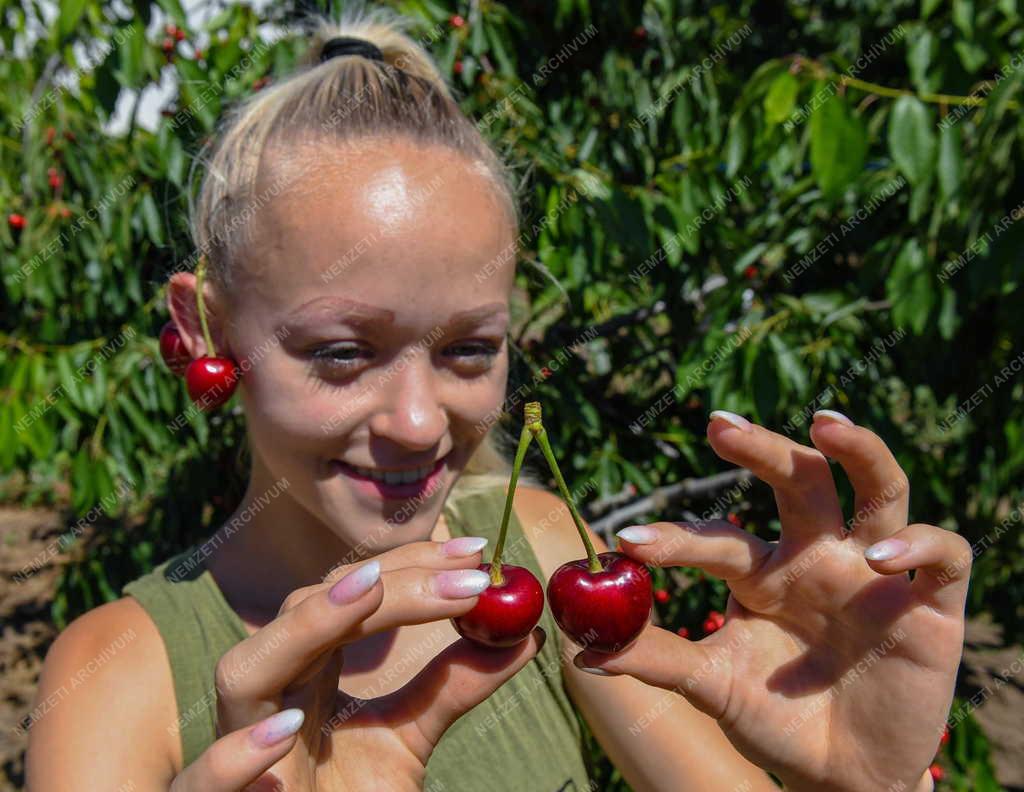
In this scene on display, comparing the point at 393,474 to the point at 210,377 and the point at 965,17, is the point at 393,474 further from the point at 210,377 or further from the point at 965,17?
the point at 965,17

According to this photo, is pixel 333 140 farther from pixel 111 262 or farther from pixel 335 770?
pixel 111 262

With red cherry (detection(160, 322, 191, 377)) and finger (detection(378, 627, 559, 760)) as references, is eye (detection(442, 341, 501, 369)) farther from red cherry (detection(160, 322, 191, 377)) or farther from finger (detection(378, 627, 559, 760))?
red cherry (detection(160, 322, 191, 377))

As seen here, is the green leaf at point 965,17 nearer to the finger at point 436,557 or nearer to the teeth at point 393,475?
the teeth at point 393,475

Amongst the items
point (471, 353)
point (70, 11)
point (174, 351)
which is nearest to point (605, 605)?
point (471, 353)

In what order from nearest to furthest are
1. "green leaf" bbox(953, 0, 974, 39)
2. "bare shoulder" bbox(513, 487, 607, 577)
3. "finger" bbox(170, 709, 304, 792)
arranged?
"finger" bbox(170, 709, 304, 792) → "bare shoulder" bbox(513, 487, 607, 577) → "green leaf" bbox(953, 0, 974, 39)

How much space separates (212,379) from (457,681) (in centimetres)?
67

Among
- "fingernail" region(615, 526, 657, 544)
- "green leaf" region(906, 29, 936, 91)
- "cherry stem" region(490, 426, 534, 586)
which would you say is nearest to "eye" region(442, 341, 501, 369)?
"cherry stem" region(490, 426, 534, 586)

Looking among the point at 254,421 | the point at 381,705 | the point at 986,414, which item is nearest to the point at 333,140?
the point at 254,421

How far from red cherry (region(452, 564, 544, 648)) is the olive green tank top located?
0.51m

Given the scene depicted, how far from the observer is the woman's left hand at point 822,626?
943 millimetres

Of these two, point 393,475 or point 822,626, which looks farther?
point 393,475

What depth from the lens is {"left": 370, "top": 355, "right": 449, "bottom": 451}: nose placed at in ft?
3.89

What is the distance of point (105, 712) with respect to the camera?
1.20 metres

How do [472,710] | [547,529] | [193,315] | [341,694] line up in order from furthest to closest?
[547,529] < [193,315] < [472,710] < [341,694]
